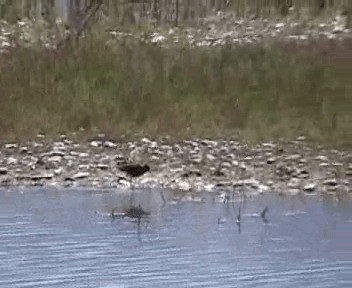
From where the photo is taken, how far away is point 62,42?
14531 mm

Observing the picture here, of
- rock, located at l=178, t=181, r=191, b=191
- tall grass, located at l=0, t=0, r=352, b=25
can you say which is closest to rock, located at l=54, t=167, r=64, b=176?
rock, located at l=178, t=181, r=191, b=191

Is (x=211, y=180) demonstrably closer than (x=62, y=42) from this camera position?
Yes

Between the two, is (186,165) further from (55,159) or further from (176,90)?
(176,90)

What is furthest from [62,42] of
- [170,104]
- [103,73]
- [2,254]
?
[2,254]

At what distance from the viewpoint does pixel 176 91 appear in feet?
41.5

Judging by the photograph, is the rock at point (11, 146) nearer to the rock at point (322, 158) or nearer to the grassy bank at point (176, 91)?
the grassy bank at point (176, 91)

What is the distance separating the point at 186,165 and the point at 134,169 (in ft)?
1.59

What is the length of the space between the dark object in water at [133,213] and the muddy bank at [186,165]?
2.66 feet

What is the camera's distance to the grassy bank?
Result: 11633 millimetres

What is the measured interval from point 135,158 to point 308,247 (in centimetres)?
302

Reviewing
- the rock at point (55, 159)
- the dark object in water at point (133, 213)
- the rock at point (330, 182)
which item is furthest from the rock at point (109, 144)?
the rock at point (330, 182)

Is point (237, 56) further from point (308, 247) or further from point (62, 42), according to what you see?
point (308, 247)

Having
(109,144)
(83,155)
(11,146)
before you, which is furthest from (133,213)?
(11,146)

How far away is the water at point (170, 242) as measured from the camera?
6.91m
